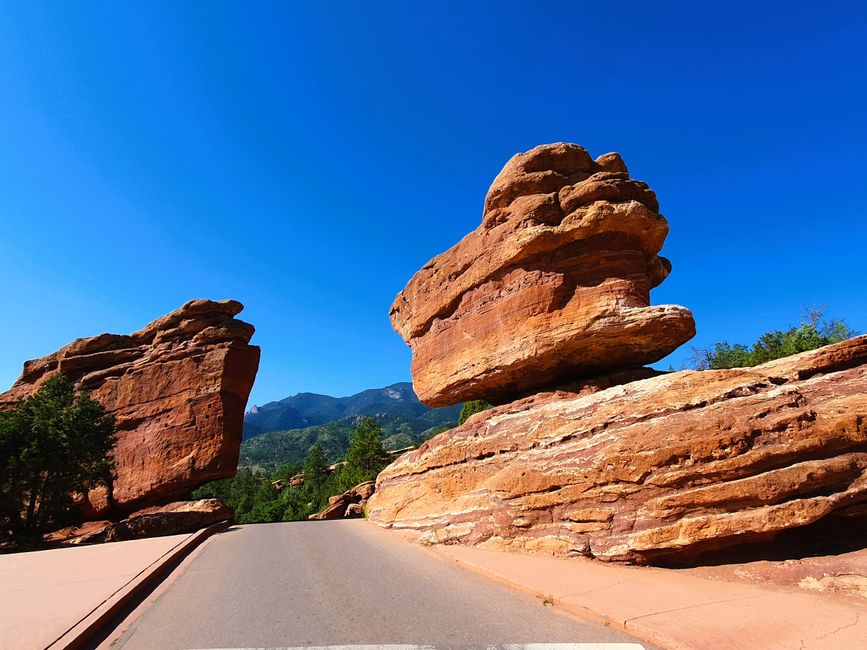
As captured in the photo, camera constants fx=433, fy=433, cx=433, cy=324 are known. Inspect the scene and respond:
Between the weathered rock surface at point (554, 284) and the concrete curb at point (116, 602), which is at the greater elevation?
the weathered rock surface at point (554, 284)

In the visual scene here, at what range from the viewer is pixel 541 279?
1670 cm

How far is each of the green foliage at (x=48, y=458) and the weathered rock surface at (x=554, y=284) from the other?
20324 millimetres

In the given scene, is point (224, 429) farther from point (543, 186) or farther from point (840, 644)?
point (840, 644)

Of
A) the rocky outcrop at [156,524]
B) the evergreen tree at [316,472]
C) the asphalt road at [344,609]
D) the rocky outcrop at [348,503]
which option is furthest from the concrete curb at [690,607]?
the evergreen tree at [316,472]

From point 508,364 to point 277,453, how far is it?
172 metres

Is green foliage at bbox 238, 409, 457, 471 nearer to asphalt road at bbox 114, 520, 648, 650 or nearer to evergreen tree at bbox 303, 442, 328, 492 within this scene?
evergreen tree at bbox 303, 442, 328, 492

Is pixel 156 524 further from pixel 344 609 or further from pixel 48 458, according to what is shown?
pixel 344 609

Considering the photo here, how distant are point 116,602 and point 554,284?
14.6 m

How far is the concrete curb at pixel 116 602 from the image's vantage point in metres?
5.74

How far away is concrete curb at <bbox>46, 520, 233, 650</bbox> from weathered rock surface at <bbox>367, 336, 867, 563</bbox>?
8279 millimetres

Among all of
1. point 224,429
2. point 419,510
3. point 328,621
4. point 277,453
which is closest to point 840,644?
point 328,621

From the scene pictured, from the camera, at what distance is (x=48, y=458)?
2250cm

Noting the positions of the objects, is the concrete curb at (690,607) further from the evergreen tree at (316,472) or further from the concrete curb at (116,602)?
the evergreen tree at (316,472)

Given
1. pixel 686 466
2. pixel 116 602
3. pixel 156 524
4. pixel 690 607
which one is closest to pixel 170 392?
pixel 156 524
